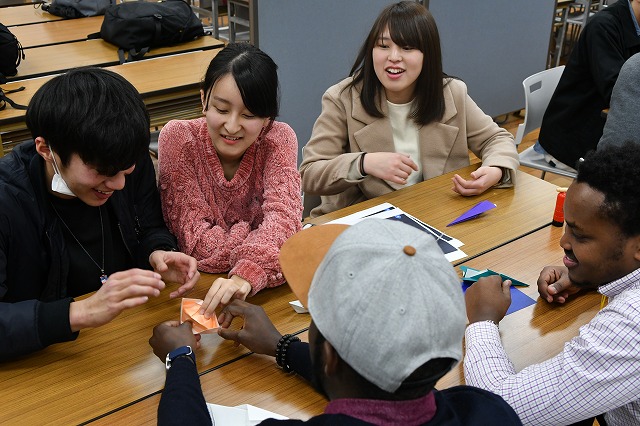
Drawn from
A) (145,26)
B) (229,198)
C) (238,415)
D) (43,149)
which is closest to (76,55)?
(145,26)

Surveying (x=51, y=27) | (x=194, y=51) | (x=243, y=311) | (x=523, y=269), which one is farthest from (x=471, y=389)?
(x=51, y=27)

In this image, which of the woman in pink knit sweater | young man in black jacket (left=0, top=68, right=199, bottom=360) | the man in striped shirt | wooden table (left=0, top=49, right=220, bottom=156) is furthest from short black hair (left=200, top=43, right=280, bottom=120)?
wooden table (left=0, top=49, right=220, bottom=156)

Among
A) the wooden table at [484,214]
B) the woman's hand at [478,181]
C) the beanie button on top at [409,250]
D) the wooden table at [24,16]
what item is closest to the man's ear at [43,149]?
the wooden table at [484,214]

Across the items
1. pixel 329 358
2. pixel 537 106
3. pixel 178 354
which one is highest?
pixel 329 358

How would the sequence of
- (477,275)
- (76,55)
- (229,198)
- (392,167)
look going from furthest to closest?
(76,55) < (392,167) < (229,198) < (477,275)

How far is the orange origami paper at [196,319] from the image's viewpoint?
57.9 inches

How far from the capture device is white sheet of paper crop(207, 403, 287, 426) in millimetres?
1229

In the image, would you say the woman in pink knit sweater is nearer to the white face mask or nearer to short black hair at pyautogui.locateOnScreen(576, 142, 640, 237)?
the white face mask

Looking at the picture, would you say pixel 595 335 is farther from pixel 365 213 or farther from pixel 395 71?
pixel 395 71

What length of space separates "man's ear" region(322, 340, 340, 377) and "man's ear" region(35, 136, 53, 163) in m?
0.88

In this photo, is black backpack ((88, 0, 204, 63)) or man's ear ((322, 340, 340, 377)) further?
black backpack ((88, 0, 204, 63))

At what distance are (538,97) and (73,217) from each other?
7.98 feet

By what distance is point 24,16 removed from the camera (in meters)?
4.45

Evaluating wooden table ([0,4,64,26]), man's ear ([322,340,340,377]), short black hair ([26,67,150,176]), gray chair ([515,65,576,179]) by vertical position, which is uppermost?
short black hair ([26,67,150,176])
